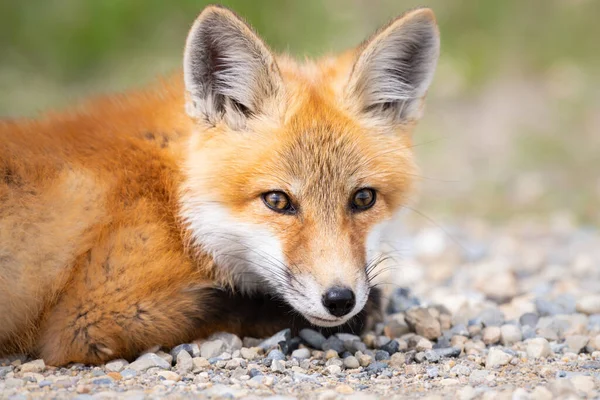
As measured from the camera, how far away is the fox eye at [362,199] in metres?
3.89

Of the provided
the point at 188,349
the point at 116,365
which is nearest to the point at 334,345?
the point at 188,349

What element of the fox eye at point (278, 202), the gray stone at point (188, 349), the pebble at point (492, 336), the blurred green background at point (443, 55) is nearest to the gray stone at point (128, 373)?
the gray stone at point (188, 349)

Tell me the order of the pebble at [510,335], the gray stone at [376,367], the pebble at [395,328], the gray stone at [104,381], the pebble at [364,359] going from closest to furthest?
1. the gray stone at [104,381]
2. the gray stone at [376,367]
3. the pebble at [364,359]
4. the pebble at [510,335]
5. the pebble at [395,328]

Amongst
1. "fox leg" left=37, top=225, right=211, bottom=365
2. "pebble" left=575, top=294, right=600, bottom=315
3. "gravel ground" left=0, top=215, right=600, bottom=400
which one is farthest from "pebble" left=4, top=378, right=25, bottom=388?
"pebble" left=575, top=294, right=600, bottom=315

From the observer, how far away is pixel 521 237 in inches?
288

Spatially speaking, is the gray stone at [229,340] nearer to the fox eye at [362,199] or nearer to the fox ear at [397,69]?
the fox eye at [362,199]

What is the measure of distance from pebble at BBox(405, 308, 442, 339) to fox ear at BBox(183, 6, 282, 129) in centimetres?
155

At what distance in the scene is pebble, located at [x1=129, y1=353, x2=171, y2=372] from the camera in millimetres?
3541

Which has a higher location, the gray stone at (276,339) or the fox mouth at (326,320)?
the fox mouth at (326,320)

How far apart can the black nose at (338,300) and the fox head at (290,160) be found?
59 mm

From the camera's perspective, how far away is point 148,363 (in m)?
3.57

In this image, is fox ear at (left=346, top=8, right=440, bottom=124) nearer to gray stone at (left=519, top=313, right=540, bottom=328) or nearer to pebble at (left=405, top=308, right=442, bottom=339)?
pebble at (left=405, top=308, right=442, bottom=339)

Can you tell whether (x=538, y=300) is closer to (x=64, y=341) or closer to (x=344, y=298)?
(x=344, y=298)

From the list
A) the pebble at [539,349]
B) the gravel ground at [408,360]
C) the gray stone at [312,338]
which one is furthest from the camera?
the gray stone at [312,338]
